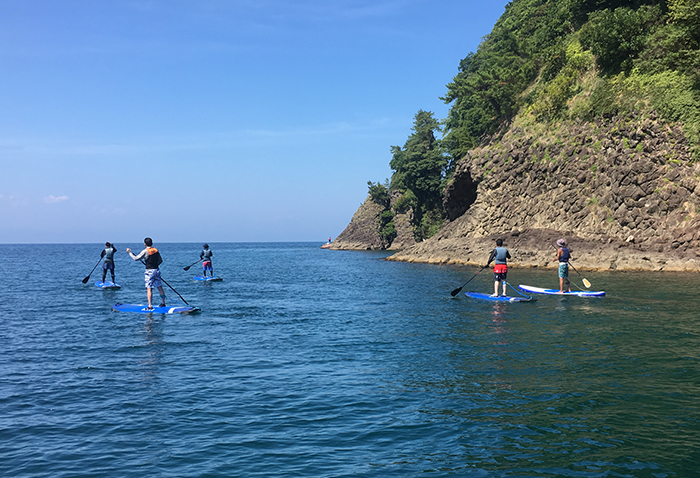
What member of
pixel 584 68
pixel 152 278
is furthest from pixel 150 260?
pixel 584 68

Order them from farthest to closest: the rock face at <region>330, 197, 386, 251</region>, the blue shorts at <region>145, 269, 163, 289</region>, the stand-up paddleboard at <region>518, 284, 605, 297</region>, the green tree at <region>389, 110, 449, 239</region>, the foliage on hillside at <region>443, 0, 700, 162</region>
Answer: the rock face at <region>330, 197, 386, 251</region>, the green tree at <region>389, 110, 449, 239</region>, the foliage on hillside at <region>443, 0, 700, 162</region>, the stand-up paddleboard at <region>518, 284, 605, 297</region>, the blue shorts at <region>145, 269, 163, 289</region>

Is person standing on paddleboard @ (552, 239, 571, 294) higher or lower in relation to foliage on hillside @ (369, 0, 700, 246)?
lower

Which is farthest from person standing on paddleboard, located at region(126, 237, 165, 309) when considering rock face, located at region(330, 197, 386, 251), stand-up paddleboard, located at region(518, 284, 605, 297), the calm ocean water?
rock face, located at region(330, 197, 386, 251)

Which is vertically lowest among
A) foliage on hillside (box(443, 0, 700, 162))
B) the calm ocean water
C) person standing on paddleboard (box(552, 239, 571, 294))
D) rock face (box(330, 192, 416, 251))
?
the calm ocean water

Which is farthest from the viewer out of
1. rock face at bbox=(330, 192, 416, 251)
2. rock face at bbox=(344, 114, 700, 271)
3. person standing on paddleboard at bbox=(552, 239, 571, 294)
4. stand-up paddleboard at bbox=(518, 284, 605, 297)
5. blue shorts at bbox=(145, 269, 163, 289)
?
rock face at bbox=(330, 192, 416, 251)

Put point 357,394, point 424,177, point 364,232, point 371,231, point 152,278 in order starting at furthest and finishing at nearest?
point 364,232 → point 371,231 → point 424,177 → point 152,278 → point 357,394

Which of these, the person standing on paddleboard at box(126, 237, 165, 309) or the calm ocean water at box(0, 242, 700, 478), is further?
the person standing on paddleboard at box(126, 237, 165, 309)

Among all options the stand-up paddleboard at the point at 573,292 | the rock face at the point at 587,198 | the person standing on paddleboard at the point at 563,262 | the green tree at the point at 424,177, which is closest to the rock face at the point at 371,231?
the green tree at the point at 424,177

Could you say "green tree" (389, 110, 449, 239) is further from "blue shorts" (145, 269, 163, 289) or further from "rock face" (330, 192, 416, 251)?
"blue shorts" (145, 269, 163, 289)

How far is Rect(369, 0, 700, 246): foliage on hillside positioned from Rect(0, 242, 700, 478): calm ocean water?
27230mm

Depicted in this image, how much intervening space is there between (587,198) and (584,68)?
13.5 m

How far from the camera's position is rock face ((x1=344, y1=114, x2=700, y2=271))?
39062 millimetres

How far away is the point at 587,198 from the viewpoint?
1809 inches

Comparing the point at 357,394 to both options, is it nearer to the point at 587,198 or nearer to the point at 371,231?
the point at 587,198
